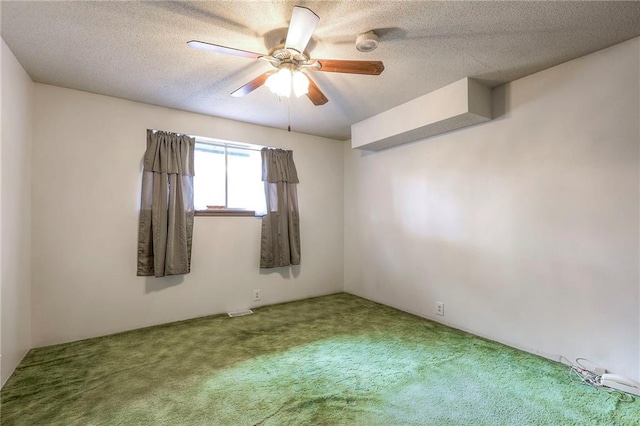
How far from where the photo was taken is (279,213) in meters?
4.00

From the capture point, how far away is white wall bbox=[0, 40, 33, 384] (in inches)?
82.2

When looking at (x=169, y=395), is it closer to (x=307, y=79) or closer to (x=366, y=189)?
(x=307, y=79)

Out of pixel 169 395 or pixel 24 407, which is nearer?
pixel 24 407

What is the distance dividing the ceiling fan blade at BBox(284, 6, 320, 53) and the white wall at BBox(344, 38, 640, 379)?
2042 millimetres

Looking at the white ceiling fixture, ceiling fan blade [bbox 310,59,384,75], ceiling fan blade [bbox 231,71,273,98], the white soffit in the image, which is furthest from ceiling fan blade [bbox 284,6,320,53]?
the white soffit

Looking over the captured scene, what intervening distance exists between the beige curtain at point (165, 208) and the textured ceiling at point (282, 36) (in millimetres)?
591

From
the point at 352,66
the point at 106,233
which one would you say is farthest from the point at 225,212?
the point at 352,66

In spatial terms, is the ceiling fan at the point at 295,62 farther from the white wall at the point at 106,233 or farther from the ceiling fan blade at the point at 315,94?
the white wall at the point at 106,233

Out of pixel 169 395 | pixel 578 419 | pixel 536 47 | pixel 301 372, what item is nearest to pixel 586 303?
pixel 578 419

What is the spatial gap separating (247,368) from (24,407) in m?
1.33

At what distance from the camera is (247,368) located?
91.3 inches

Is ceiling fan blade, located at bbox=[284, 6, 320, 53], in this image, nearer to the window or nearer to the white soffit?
the white soffit

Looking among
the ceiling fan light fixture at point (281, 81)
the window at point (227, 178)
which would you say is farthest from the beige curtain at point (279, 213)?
the ceiling fan light fixture at point (281, 81)

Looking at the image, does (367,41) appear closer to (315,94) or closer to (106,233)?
(315,94)
